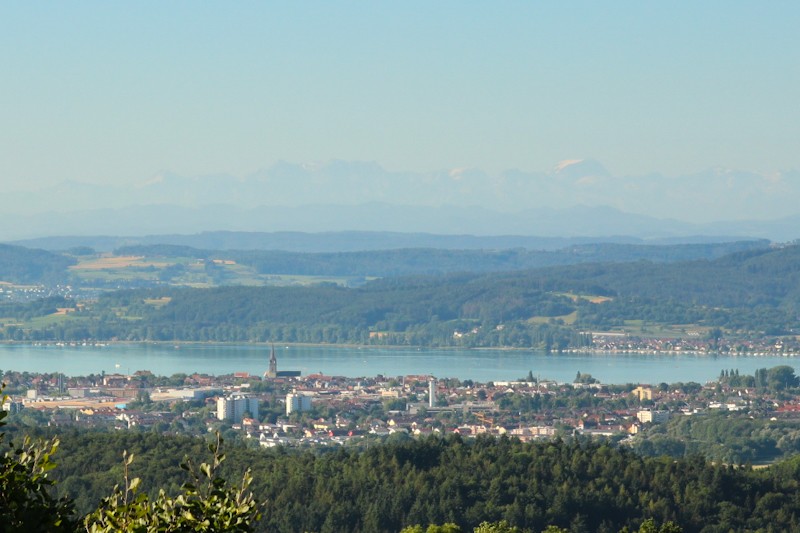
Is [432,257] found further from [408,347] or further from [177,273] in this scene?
[408,347]

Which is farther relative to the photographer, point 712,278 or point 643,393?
point 712,278

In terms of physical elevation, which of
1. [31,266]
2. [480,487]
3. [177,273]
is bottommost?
[480,487]

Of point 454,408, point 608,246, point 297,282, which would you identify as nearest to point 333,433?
point 454,408

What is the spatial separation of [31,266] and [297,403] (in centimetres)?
11343

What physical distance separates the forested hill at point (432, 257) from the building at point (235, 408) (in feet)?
387

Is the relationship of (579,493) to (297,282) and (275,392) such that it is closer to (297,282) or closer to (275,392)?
(275,392)

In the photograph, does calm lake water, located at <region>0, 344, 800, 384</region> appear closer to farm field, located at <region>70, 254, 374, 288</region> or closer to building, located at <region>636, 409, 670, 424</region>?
building, located at <region>636, 409, 670, 424</region>

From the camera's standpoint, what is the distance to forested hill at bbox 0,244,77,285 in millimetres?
155375

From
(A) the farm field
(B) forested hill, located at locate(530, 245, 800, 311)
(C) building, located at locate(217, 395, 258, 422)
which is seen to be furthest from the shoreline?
(A) the farm field

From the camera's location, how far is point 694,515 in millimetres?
25375

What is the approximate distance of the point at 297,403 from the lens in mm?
53344

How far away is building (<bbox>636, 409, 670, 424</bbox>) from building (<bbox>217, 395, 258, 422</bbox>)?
13.4m

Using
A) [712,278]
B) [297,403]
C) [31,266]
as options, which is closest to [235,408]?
[297,403]

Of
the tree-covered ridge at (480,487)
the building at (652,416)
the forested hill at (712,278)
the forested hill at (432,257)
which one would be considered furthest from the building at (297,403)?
the forested hill at (432,257)
